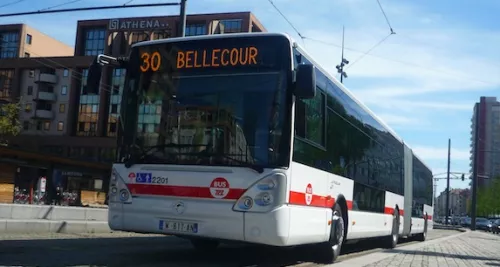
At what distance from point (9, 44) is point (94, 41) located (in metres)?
15.9

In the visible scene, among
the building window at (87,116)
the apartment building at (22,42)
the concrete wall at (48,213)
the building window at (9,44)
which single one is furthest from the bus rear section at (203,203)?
the building window at (9,44)

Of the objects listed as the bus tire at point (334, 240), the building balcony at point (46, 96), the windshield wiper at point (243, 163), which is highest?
the building balcony at point (46, 96)

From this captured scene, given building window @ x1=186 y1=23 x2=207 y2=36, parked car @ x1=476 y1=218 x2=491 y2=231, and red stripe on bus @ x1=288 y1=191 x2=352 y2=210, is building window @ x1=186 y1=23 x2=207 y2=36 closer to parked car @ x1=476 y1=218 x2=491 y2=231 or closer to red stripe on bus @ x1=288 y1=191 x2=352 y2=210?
parked car @ x1=476 y1=218 x2=491 y2=231

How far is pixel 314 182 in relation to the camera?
31.2 ft

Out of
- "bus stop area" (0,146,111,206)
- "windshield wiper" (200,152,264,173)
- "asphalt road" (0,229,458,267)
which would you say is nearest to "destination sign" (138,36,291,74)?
"windshield wiper" (200,152,264,173)

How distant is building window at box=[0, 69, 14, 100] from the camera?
93.4m

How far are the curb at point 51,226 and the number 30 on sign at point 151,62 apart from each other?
5.77 meters

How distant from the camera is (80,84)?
90312mm

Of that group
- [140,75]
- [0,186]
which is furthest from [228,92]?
[0,186]

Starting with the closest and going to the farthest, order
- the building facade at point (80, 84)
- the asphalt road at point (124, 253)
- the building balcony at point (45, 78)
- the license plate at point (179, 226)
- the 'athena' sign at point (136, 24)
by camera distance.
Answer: the license plate at point (179, 226), the asphalt road at point (124, 253), the building facade at point (80, 84), the 'athena' sign at point (136, 24), the building balcony at point (45, 78)

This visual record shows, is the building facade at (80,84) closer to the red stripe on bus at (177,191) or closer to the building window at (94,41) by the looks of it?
the building window at (94,41)

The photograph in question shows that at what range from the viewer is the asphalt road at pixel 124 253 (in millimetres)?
8906

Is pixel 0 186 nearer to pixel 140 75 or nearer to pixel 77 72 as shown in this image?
pixel 140 75

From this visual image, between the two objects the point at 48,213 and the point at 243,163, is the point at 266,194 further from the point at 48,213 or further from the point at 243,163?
the point at 48,213
